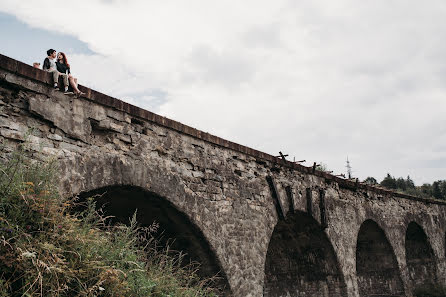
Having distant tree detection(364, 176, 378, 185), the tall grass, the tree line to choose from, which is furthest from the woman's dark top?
the tree line

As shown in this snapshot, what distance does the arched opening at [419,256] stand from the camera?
49.4 feet

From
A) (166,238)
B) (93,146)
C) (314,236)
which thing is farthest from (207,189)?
(314,236)

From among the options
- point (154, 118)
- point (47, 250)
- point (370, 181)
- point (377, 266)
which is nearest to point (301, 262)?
point (377, 266)

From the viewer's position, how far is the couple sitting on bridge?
502 cm

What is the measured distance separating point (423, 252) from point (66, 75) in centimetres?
1545

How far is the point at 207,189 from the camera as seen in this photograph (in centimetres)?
693

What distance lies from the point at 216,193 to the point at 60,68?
3308mm

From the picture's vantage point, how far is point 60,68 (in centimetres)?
546

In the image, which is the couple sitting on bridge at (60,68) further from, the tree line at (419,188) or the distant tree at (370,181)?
the tree line at (419,188)

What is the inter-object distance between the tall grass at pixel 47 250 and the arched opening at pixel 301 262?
6.15 meters

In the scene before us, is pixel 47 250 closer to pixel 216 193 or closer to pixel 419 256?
pixel 216 193

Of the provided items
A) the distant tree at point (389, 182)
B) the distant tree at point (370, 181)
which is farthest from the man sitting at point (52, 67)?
the distant tree at point (389, 182)

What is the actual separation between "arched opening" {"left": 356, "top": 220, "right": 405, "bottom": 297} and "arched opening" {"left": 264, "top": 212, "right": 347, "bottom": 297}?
9.46 ft

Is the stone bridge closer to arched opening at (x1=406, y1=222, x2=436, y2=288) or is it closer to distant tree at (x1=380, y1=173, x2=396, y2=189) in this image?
arched opening at (x1=406, y1=222, x2=436, y2=288)
